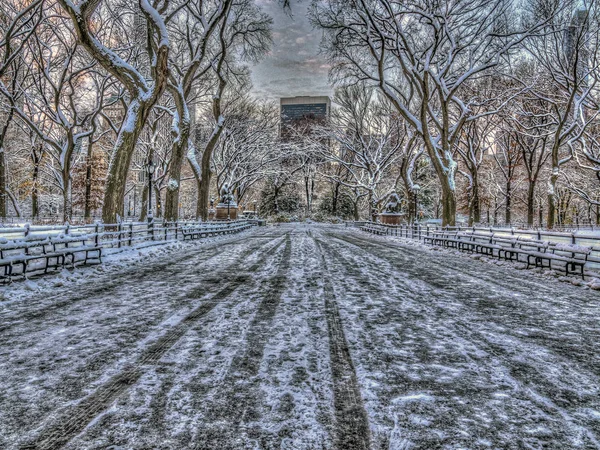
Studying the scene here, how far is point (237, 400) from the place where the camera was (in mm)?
2820

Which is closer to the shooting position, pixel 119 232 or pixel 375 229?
pixel 119 232

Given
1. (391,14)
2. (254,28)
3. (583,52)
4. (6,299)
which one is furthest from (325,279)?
(583,52)

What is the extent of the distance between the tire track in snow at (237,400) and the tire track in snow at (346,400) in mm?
629

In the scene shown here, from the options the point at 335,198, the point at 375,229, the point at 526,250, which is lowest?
the point at 375,229

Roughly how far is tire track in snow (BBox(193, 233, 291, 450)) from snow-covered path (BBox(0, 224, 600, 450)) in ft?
0.04

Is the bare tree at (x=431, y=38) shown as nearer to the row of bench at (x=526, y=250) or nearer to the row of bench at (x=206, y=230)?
the row of bench at (x=526, y=250)

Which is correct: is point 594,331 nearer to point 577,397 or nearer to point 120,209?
point 577,397

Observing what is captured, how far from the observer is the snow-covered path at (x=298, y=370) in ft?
7.95

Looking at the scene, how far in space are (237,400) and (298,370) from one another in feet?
2.39

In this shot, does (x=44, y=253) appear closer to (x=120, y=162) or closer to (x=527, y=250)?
(x=120, y=162)

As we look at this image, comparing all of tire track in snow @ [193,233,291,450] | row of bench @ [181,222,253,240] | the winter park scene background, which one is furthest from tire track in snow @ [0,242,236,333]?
row of bench @ [181,222,253,240]

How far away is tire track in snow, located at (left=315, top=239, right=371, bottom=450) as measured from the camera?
235cm

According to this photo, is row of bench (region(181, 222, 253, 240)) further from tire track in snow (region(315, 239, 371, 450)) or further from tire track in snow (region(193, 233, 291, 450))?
tire track in snow (region(315, 239, 371, 450))

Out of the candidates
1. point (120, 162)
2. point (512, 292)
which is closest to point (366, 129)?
point (120, 162)
